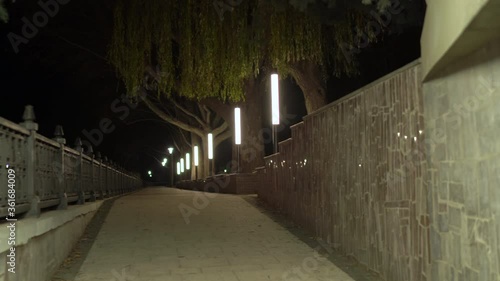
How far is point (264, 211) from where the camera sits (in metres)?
12.9

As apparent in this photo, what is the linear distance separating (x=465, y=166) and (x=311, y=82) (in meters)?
9.82

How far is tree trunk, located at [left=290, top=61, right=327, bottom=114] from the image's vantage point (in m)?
14.0

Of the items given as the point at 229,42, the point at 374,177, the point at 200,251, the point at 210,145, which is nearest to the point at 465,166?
the point at 374,177

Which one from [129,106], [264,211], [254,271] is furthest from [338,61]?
[129,106]

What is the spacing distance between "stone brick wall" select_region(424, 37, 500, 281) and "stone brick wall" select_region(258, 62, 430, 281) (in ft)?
0.70

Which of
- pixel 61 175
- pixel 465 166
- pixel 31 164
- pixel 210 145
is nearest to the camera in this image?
pixel 465 166

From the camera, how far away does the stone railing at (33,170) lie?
17.4ft

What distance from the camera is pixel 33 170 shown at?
248 inches

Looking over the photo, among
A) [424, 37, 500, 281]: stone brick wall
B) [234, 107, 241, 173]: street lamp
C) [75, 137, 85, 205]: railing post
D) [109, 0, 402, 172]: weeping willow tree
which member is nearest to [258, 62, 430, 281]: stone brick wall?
[424, 37, 500, 281]: stone brick wall

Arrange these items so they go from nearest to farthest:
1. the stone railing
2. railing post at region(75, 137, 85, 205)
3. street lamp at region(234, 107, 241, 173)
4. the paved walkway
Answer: the stone railing
the paved walkway
railing post at region(75, 137, 85, 205)
street lamp at region(234, 107, 241, 173)

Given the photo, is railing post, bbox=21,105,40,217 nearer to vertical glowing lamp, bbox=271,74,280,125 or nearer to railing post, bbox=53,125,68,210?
railing post, bbox=53,125,68,210

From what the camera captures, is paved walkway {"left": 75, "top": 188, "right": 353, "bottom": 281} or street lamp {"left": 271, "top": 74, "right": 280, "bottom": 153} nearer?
paved walkway {"left": 75, "top": 188, "right": 353, "bottom": 281}

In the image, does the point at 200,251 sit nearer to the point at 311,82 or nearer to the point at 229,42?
the point at 229,42

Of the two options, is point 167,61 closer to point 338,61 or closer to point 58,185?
point 338,61
